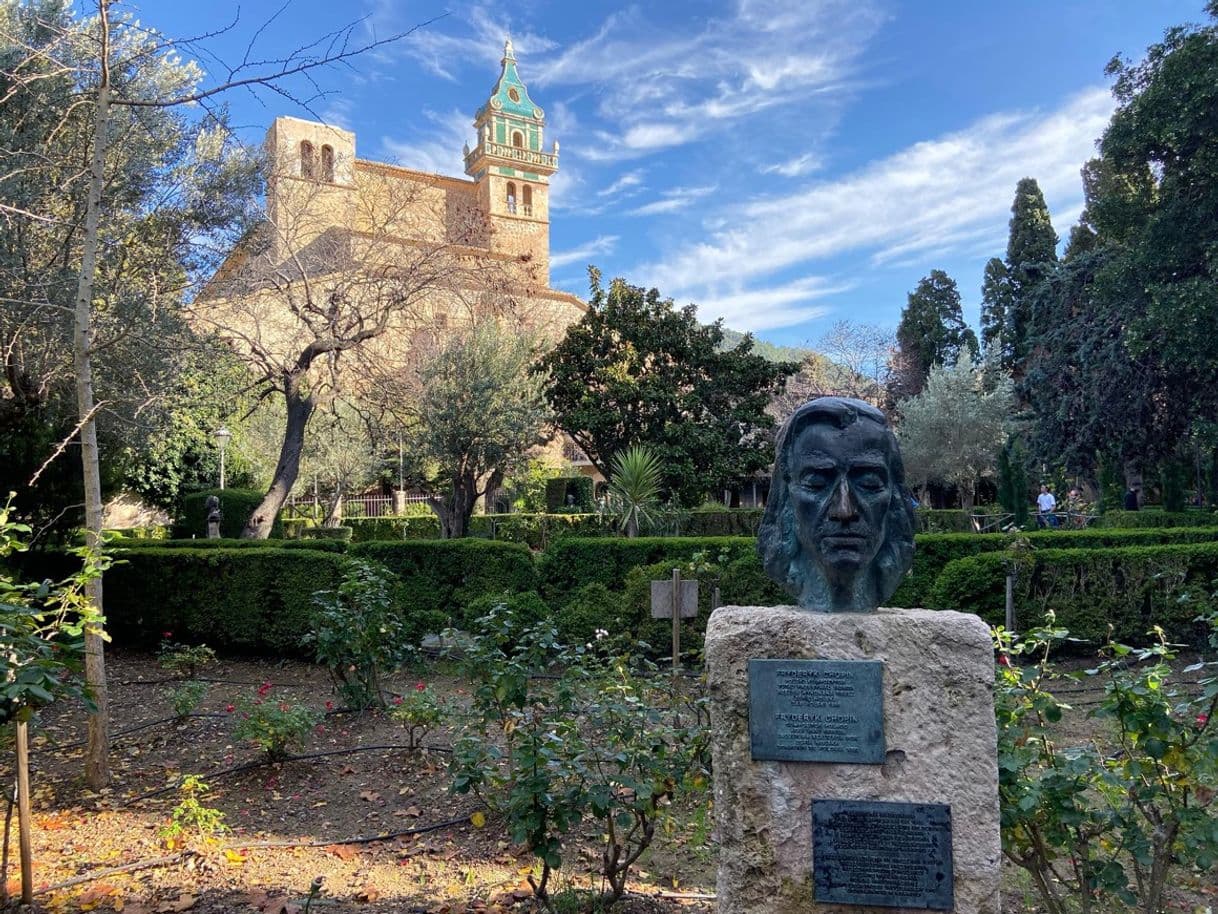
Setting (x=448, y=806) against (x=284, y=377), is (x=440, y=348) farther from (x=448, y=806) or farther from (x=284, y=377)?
(x=448, y=806)

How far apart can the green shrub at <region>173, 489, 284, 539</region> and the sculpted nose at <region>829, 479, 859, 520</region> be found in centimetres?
1643

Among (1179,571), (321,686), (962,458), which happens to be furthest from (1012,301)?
(321,686)

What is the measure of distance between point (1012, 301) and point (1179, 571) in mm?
27158

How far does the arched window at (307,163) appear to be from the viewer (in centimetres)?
1248

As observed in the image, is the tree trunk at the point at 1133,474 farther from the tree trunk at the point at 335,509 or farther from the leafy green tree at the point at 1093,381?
the tree trunk at the point at 335,509

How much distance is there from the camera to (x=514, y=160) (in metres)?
44.5

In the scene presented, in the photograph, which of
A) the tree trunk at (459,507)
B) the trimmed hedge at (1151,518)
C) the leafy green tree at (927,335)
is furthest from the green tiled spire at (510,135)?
the trimmed hedge at (1151,518)

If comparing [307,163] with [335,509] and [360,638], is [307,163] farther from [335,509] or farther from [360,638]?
[335,509]

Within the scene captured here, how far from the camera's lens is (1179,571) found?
7.37m

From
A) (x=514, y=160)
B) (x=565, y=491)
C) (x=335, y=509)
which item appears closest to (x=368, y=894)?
(x=565, y=491)

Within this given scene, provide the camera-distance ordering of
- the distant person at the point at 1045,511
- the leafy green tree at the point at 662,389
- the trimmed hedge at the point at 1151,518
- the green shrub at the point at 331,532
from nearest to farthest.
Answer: the trimmed hedge at the point at 1151,518 < the leafy green tree at the point at 662,389 < the distant person at the point at 1045,511 < the green shrub at the point at 331,532

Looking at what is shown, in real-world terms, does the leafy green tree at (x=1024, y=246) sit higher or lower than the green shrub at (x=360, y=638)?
higher

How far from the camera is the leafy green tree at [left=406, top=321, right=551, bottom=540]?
1784cm

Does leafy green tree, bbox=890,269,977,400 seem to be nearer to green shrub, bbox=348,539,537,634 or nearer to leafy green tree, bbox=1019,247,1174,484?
leafy green tree, bbox=1019,247,1174,484
